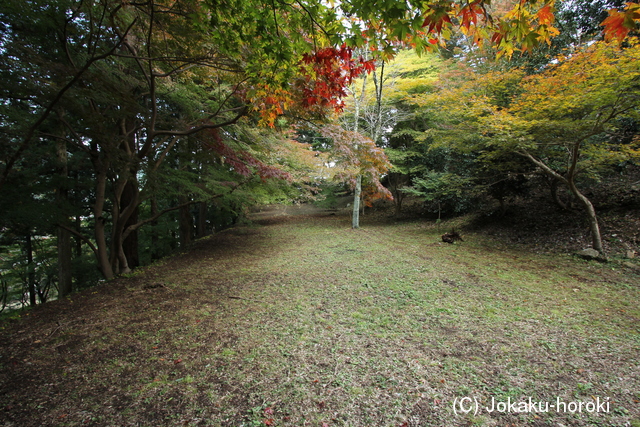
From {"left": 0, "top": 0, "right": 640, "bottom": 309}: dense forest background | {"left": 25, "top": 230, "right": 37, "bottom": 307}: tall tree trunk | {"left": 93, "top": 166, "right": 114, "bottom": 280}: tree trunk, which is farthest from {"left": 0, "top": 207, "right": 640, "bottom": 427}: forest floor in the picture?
{"left": 25, "top": 230, "right": 37, "bottom": 307}: tall tree trunk

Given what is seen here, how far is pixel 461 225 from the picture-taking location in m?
8.35

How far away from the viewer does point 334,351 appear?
7.11 ft

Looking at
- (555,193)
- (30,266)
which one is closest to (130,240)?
(30,266)

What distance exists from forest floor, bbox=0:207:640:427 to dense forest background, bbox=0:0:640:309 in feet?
5.83

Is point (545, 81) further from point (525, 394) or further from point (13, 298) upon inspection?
point (13, 298)

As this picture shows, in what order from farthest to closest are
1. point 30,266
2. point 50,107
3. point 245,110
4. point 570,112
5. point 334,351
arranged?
point 30,266
point 570,112
point 245,110
point 50,107
point 334,351

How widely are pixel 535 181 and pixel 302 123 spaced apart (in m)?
6.90

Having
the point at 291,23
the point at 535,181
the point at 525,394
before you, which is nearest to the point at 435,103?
the point at 535,181

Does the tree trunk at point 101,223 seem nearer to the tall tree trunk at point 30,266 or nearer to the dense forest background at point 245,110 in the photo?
the dense forest background at point 245,110

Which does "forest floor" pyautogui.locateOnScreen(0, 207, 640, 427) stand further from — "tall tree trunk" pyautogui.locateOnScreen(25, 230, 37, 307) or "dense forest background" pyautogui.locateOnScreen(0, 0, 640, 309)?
"tall tree trunk" pyautogui.locateOnScreen(25, 230, 37, 307)

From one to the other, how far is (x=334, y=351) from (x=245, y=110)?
2976mm

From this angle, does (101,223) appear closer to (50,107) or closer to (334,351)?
(50,107)

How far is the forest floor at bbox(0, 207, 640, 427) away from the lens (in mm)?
1540

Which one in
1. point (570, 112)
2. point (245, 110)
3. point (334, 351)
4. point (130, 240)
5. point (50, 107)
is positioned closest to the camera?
point (334, 351)
